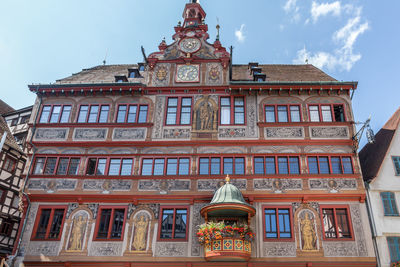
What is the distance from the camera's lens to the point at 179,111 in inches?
866

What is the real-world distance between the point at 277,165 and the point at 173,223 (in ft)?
21.6

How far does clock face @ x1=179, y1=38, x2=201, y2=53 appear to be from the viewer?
927 inches

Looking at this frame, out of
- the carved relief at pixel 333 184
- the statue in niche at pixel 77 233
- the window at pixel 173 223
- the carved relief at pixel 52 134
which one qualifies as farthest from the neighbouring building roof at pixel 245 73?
the window at pixel 173 223

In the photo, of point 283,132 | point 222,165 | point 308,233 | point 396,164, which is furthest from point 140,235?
point 396,164

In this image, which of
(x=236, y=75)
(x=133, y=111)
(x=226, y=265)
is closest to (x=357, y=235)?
(x=226, y=265)

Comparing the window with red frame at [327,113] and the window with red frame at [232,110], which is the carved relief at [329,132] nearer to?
the window with red frame at [327,113]

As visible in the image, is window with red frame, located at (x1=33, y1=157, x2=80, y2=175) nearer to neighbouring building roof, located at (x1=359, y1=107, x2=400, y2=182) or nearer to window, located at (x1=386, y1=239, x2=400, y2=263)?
Result: neighbouring building roof, located at (x1=359, y1=107, x2=400, y2=182)

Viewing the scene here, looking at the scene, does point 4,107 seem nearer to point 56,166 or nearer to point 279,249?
point 56,166

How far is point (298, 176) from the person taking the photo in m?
19.5

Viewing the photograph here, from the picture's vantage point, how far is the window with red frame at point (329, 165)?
1983cm

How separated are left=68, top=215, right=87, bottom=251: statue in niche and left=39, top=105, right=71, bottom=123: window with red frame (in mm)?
6465

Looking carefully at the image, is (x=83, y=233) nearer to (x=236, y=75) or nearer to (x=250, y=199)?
(x=250, y=199)

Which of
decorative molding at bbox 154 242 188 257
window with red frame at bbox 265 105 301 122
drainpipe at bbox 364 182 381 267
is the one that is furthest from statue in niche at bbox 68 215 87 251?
drainpipe at bbox 364 182 381 267

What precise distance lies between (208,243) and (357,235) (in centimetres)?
762
